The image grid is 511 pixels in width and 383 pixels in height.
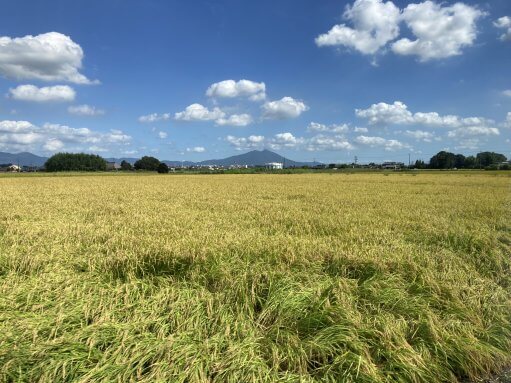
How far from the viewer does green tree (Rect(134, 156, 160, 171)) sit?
155000 mm

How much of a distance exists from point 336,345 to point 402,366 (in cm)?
71

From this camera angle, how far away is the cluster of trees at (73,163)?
474 ft

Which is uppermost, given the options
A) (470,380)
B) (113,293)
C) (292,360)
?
(113,293)

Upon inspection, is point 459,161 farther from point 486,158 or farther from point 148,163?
point 148,163

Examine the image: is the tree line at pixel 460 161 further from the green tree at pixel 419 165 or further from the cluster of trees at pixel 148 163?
the cluster of trees at pixel 148 163

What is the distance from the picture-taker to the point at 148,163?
15612cm

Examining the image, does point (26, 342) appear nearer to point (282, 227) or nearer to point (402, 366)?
point (402, 366)

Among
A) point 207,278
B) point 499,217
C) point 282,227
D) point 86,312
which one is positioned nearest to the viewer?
point 86,312

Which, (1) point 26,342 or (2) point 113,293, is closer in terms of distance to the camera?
(1) point 26,342

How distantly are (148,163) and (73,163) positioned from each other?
3005 cm

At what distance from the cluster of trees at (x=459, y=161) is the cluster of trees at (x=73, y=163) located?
13125cm

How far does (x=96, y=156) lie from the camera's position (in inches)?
6161

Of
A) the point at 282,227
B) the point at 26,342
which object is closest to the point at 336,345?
the point at 26,342

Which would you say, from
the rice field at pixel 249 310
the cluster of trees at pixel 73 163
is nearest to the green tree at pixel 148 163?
the cluster of trees at pixel 73 163
